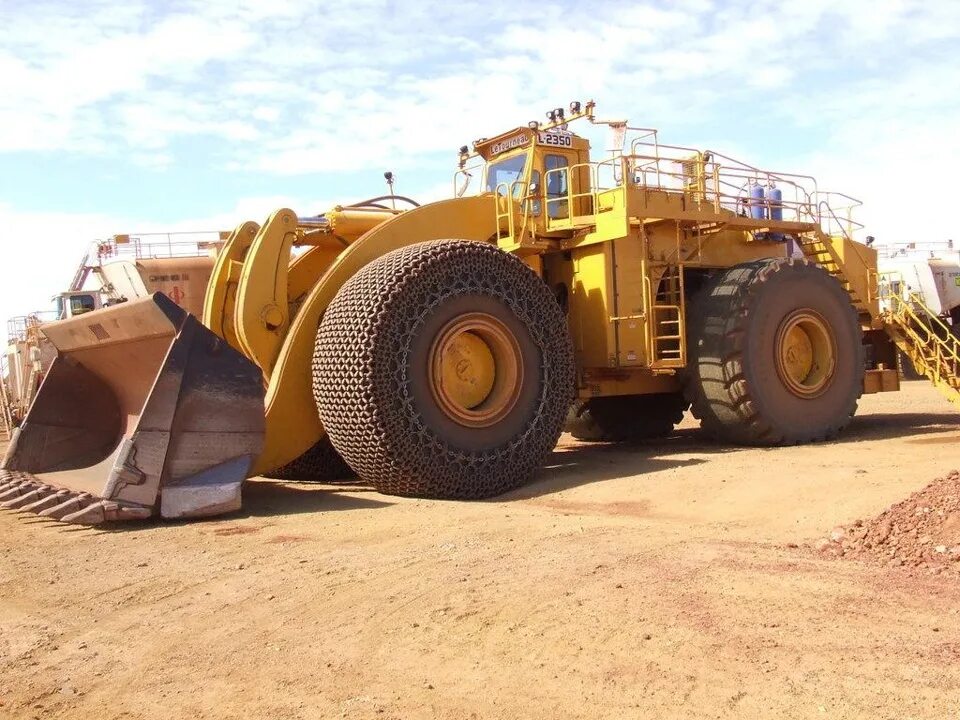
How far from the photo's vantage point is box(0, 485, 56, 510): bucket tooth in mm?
7316

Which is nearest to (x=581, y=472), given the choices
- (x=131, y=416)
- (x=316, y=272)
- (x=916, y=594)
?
(x=316, y=272)

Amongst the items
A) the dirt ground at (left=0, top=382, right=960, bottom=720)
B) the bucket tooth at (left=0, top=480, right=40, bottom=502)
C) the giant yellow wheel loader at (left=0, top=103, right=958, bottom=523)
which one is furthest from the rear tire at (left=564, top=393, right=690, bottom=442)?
the bucket tooth at (left=0, top=480, right=40, bottom=502)

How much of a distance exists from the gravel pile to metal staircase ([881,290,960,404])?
20.7 ft

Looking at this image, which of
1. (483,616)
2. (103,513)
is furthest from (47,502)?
(483,616)

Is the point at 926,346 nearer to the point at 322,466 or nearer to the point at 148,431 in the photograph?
the point at 322,466

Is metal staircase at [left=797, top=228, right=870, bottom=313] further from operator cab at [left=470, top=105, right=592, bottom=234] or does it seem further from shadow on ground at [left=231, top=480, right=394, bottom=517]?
shadow on ground at [left=231, top=480, right=394, bottom=517]

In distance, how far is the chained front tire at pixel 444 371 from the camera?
7.74 metres

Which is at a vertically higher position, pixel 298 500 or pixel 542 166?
pixel 542 166

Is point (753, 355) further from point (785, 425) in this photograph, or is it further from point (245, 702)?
point (245, 702)

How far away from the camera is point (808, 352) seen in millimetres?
11250

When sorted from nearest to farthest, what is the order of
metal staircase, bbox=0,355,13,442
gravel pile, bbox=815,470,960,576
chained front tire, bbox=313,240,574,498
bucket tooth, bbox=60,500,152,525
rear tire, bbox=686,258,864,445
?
gravel pile, bbox=815,470,960,576, bucket tooth, bbox=60,500,152,525, chained front tire, bbox=313,240,574,498, rear tire, bbox=686,258,864,445, metal staircase, bbox=0,355,13,442

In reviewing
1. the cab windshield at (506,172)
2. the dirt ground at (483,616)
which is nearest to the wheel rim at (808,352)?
the cab windshield at (506,172)

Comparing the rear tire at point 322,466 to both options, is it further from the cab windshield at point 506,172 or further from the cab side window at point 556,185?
the cab side window at point 556,185

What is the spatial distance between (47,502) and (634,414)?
7503 millimetres
